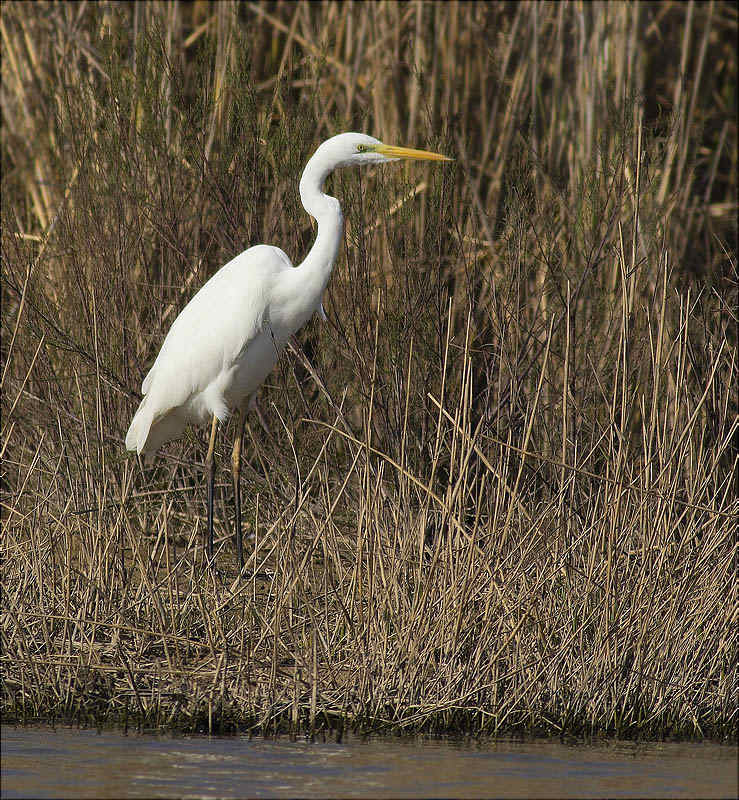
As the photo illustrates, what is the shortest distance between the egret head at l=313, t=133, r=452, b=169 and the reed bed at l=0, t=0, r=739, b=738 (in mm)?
443

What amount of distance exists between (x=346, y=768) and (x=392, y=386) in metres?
2.27

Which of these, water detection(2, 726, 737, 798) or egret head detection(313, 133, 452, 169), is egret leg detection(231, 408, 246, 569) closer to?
egret head detection(313, 133, 452, 169)

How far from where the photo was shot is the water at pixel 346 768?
9.80 feet

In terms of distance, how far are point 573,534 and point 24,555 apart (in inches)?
68.3

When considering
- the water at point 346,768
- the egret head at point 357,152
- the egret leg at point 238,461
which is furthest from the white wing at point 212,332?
the water at point 346,768

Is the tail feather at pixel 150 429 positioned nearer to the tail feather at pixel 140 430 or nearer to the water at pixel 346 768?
the tail feather at pixel 140 430

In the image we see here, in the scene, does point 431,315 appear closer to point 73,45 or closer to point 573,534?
point 573,534

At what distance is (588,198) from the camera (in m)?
5.30

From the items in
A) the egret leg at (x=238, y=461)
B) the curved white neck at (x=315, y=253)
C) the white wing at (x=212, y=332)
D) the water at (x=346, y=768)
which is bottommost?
the water at (x=346, y=768)

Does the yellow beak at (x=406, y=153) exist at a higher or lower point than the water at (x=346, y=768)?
higher

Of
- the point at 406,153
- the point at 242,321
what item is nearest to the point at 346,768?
the point at 242,321

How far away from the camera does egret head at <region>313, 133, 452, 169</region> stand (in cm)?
478

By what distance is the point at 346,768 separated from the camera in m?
3.18

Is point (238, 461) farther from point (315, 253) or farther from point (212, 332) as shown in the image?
point (315, 253)
